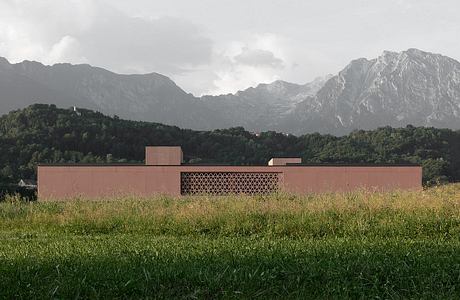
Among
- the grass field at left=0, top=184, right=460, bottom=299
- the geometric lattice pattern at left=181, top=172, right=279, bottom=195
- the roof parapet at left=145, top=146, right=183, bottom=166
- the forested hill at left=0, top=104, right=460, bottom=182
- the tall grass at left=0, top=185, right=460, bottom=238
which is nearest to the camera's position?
the grass field at left=0, top=184, right=460, bottom=299

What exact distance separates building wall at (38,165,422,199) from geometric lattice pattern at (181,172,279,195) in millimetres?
469

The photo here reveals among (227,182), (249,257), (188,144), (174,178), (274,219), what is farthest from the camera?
(188,144)

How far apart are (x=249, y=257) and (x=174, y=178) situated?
37474mm

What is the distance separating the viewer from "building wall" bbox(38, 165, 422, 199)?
142 ft

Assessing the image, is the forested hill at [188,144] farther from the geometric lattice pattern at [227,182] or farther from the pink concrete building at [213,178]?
the geometric lattice pattern at [227,182]

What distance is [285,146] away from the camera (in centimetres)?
9269

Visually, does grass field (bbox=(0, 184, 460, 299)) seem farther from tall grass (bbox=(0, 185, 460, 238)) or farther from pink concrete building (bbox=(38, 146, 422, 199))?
pink concrete building (bbox=(38, 146, 422, 199))

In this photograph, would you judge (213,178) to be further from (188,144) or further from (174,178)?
(188,144)

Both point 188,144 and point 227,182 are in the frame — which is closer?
point 227,182

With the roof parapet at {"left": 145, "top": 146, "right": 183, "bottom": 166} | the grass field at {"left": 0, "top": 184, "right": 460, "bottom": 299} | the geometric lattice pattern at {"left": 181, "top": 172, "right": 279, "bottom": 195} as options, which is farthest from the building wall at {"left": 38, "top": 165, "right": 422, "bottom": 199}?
the grass field at {"left": 0, "top": 184, "right": 460, "bottom": 299}

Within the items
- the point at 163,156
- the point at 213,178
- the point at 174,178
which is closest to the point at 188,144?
the point at 163,156

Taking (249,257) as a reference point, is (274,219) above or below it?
below

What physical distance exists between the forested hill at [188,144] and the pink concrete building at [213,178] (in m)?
15.2

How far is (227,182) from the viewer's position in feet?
149
